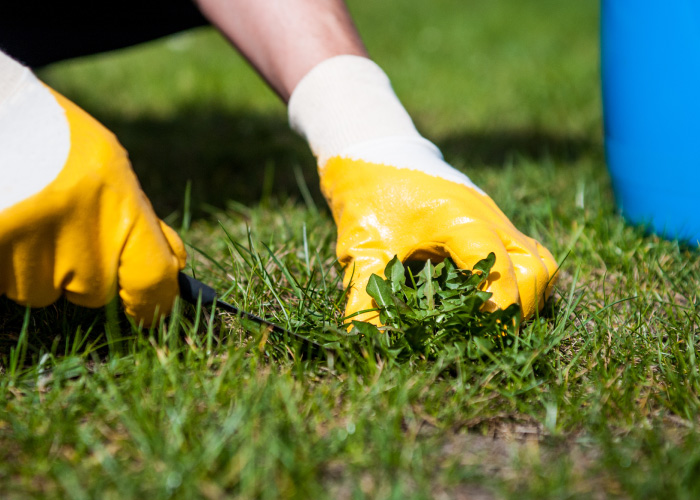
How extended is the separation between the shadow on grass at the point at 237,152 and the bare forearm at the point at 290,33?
466 millimetres

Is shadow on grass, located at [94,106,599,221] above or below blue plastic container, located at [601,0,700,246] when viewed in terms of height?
below

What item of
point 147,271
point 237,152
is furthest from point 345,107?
point 237,152

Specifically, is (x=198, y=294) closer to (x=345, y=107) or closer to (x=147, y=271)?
(x=147, y=271)

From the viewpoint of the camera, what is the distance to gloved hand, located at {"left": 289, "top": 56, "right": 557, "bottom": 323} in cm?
108

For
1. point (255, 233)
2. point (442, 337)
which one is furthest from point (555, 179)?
point (442, 337)

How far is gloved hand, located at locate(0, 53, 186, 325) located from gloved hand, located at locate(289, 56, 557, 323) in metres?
0.35

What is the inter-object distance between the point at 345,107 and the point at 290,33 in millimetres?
204

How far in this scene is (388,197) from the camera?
3.84 ft

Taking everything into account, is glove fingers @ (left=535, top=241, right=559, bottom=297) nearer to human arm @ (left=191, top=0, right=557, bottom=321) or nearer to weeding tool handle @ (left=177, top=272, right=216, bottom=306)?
human arm @ (left=191, top=0, right=557, bottom=321)

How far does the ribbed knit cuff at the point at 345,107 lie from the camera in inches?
49.4

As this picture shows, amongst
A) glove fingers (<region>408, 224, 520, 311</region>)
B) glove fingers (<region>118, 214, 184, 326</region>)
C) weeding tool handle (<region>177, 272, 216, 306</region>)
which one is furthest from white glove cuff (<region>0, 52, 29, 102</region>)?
glove fingers (<region>408, 224, 520, 311</region>)

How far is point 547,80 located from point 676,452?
2.59m

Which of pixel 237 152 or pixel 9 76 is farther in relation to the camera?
pixel 237 152

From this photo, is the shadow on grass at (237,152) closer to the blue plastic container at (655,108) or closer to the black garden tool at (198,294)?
the blue plastic container at (655,108)
